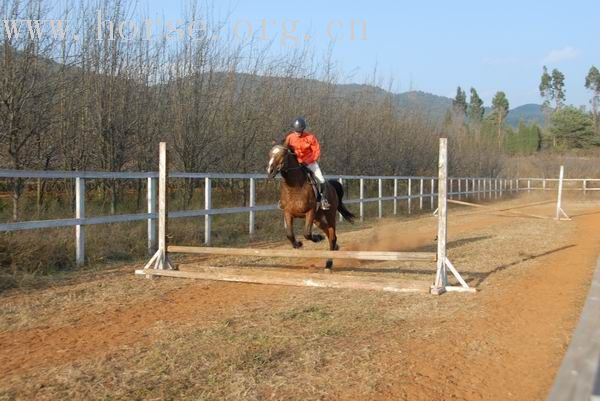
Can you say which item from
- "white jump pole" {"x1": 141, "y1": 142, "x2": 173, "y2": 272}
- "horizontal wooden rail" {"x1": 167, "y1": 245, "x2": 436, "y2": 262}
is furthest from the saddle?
"white jump pole" {"x1": 141, "y1": 142, "x2": 173, "y2": 272}

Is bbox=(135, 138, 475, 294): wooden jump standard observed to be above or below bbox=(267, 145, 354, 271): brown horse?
below

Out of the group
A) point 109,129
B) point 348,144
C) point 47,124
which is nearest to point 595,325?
point 47,124

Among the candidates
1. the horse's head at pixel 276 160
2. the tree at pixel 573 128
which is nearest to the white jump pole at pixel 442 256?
the horse's head at pixel 276 160

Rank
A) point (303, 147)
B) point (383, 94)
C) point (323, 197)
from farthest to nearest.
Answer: point (383, 94) → point (323, 197) → point (303, 147)

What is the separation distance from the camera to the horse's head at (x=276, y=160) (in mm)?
9008

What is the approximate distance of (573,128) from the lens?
8406 cm

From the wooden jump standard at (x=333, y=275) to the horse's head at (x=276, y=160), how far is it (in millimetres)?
1308

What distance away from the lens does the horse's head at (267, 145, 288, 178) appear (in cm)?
901

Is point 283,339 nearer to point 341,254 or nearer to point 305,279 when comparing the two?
point 305,279

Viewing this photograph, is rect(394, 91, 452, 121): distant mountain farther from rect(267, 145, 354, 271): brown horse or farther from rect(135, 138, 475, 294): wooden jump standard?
rect(135, 138, 475, 294): wooden jump standard

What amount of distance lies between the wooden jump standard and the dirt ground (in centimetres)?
16

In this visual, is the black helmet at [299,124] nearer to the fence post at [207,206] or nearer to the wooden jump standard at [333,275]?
the wooden jump standard at [333,275]

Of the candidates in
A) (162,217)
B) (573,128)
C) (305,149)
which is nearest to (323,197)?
(305,149)

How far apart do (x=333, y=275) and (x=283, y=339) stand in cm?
307
